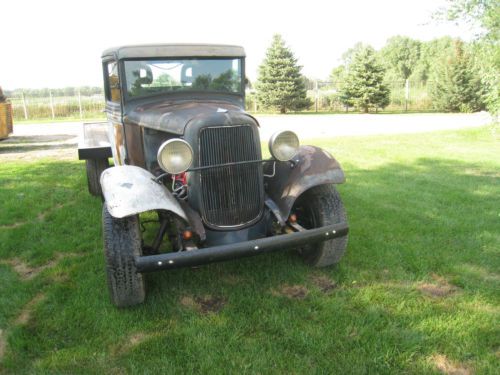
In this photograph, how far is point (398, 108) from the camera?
25625mm

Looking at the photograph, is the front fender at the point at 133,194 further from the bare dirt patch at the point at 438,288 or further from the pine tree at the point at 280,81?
the pine tree at the point at 280,81

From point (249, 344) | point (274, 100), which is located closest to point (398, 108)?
point (274, 100)

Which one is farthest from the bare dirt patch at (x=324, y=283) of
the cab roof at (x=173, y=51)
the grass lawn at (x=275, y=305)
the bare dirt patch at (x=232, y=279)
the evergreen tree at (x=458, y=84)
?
the evergreen tree at (x=458, y=84)

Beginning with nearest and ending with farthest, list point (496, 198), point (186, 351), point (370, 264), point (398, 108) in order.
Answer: point (186, 351) → point (370, 264) → point (496, 198) → point (398, 108)

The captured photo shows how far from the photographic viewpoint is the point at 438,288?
314 centimetres

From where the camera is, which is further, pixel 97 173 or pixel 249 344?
pixel 97 173

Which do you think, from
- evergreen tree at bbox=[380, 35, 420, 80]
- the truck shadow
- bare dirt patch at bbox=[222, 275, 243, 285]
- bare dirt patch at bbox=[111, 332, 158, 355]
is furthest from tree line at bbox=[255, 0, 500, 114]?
evergreen tree at bbox=[380, 35, 420, 80]

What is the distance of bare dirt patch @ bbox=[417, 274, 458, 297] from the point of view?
3066 mm

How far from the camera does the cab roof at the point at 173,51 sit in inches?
157

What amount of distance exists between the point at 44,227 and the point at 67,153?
18.1ft

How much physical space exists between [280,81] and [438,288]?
19.3 metres

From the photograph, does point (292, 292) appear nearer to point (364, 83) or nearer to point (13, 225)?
point (13, 225)

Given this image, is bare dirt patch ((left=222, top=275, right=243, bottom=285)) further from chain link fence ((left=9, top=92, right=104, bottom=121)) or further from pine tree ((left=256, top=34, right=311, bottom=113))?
chain link fence ((left=9, top=92, right=104, bottom=121))

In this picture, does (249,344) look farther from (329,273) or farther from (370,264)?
(370,264)
